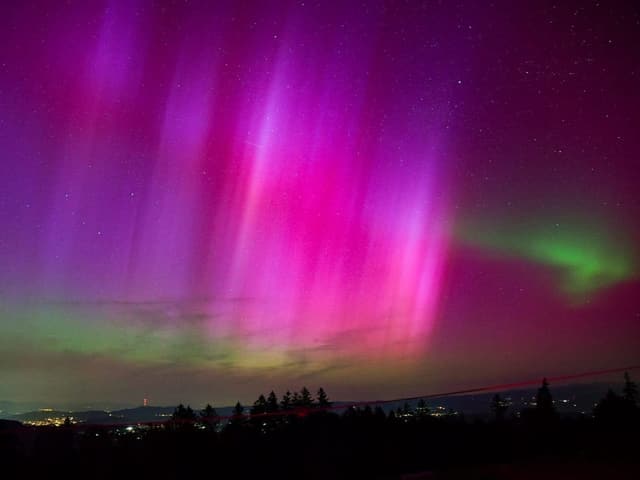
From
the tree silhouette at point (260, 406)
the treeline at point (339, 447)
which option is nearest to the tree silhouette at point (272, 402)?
the tree silhouette at point (260, 406)

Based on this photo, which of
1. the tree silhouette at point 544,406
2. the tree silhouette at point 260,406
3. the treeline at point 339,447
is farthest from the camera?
the tree silhouette at point 260,406

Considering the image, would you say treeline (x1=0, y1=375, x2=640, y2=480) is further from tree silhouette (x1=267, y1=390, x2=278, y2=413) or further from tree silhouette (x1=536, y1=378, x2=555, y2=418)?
tree silhouette (x1=267, y1=390, x2=278, y2=413)

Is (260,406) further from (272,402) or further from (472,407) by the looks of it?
(472,407)

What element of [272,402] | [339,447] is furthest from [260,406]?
[339,447]

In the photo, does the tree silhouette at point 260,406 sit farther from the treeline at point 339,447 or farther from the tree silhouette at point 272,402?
the treeline at point 339,447

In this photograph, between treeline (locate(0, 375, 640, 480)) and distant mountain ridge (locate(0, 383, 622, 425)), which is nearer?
treeline (locate(0, 375, 640, 480))

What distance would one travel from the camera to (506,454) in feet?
27.8

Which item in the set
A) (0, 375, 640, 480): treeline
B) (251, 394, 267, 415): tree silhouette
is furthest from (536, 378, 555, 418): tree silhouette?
(251, 394, 267, 415): tree silhouette

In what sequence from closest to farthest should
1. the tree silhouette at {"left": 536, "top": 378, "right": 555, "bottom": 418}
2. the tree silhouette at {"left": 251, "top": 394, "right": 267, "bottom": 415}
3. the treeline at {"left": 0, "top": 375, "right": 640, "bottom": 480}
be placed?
the treeline at {"left": 0, "top": 375, "right": 640, "bottom": 480} → the tree silhouette at {"left": 536, "top": 378, "right": 555, "bottom": 418} → the tree silhouette at {"left": 251, "top": 394, "right": 267, "bottom": 415}

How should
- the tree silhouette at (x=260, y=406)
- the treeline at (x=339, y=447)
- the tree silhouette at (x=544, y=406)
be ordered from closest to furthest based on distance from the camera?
1. the treeline at (x=339, y=447)
2. the tree silhouette at (x=544, y=406)
3. the tree silhouette at (x=260, y=406)

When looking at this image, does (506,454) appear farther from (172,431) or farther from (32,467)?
(172,431)

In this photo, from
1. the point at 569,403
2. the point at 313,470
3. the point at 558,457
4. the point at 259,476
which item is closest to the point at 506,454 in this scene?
the point at 558,457

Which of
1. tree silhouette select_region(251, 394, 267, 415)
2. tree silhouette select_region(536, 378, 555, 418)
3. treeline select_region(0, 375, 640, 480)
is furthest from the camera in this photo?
tree silhouette select_region(251, 394, 267, 415)

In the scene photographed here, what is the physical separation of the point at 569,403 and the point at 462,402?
33276 millimetres
